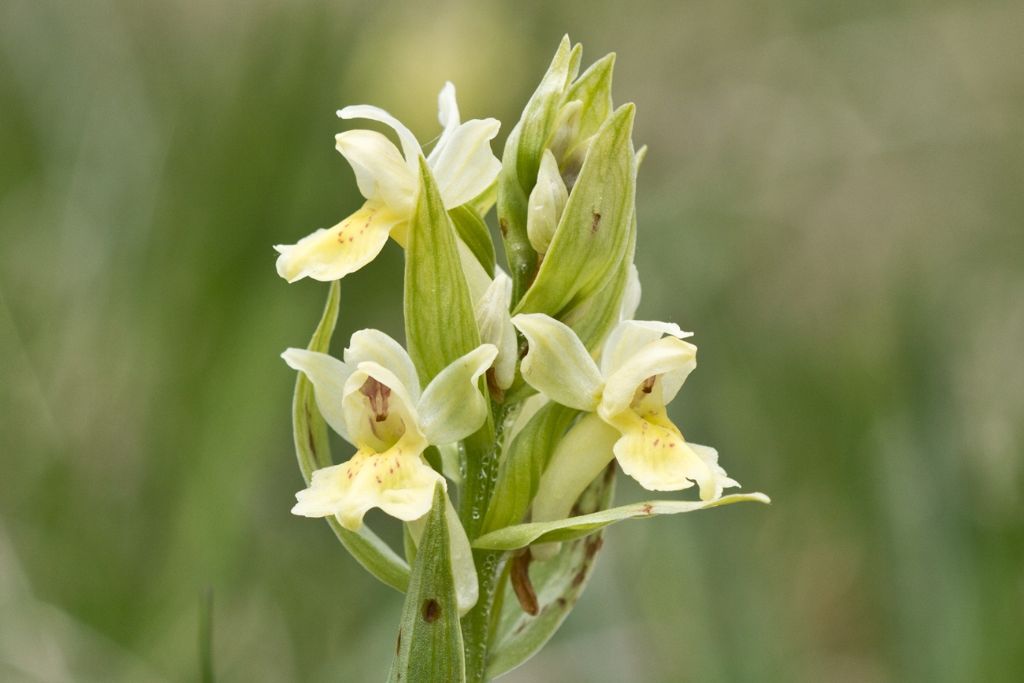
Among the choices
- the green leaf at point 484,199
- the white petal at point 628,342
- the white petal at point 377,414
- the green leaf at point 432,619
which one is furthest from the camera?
the green leaf at point 484,199

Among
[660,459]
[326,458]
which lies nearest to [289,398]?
[326,458]

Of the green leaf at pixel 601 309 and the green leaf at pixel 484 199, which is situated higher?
the green leaf at pixel 484 199

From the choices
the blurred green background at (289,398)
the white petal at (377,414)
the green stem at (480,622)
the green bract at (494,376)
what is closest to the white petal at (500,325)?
the green bract at (494,376)

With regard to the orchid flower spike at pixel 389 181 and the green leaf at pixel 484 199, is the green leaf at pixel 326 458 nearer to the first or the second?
the orchid flower spike at pixel 389 181

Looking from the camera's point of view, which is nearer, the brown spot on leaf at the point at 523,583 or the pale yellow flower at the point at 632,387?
the pale yellow flower at the point at 632,387

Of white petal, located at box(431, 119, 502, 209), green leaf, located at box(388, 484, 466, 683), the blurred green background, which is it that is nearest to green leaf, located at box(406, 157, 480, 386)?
white petal, located at box(431, 119, 502, 209)

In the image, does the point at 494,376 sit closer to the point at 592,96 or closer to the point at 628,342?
the point at 628,342
